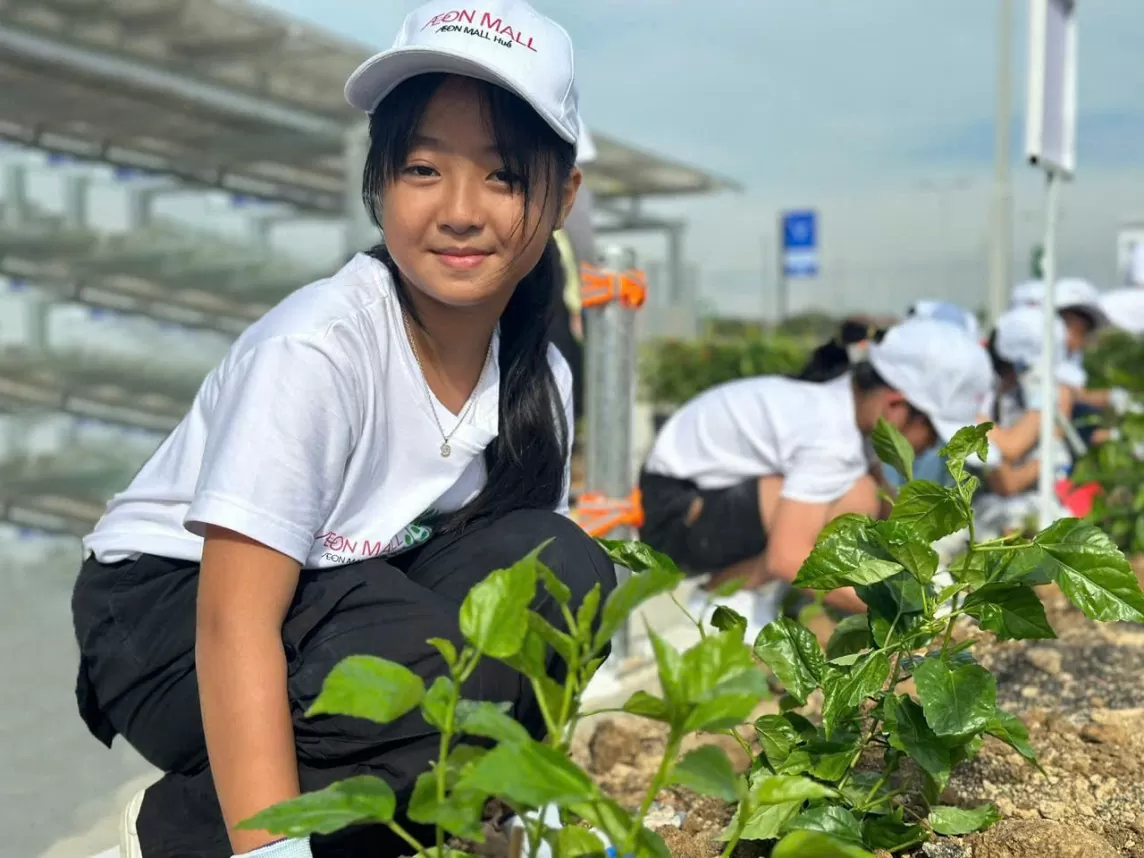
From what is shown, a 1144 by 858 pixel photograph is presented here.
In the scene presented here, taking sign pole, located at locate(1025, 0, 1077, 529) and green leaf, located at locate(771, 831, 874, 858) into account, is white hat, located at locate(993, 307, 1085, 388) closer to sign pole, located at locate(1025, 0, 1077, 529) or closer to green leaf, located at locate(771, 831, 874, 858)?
sign pole, located at locate(1025, 0, 1077, 529)

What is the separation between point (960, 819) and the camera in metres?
1.39

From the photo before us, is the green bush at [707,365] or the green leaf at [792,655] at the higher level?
the green leaf at [792,655]

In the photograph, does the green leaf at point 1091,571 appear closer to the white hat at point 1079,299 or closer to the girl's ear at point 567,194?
the girl's ear at point 567,194

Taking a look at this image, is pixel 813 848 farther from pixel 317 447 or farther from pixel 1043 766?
pixel 1043 766

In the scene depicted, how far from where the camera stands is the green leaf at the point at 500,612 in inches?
35.1

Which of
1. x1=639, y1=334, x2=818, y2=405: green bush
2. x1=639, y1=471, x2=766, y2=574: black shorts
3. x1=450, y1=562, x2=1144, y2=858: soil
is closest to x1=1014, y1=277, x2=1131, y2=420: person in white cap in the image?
x1=639, y1=471, x2=766, y2=574: black shorts

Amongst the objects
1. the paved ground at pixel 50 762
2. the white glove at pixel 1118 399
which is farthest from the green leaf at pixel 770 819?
the white glove at pixel 1118 399

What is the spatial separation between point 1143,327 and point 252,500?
6490 millimetres

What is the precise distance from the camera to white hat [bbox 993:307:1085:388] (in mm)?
5352

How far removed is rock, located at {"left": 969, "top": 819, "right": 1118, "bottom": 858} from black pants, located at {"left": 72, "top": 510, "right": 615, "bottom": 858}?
1.81 feet

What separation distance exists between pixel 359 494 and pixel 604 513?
1.48 meters

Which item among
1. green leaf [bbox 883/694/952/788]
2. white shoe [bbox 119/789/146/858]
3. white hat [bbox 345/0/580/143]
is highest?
white hat [bbox 345/0/580/143]

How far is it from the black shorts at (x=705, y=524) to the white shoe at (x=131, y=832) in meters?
1.82

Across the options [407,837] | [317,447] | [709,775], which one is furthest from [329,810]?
[317,447]
